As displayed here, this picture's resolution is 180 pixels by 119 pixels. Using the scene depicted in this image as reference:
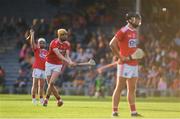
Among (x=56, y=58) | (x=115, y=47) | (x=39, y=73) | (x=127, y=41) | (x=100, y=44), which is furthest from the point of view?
(x=100, y=44)

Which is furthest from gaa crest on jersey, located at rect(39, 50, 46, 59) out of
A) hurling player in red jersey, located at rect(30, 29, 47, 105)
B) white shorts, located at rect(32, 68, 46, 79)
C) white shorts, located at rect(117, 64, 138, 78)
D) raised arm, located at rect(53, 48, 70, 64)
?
white shorts, located at rect(117, 64, 138, 78)

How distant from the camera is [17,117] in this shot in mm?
20859

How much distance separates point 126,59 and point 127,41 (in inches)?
20.2

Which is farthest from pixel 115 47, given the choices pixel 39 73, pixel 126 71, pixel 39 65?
pixel 39 65

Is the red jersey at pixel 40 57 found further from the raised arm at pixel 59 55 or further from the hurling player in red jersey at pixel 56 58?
the raised arm at pixel 59 55

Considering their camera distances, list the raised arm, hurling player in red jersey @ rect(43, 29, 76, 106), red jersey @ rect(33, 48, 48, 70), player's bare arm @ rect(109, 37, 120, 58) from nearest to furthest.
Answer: player's bare arm @ rect(109, 37, 120, 58), the raised arm, hurling player in red jersey @ rect(43, 29, 76, 106), red jersey @ rect(33, 48, 48, 70)

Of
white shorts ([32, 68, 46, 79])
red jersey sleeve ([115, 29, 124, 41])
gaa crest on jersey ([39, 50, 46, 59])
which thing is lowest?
white shorts ([32, 68, 46, 79])

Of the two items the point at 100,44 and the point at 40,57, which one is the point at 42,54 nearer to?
the point at 40,57

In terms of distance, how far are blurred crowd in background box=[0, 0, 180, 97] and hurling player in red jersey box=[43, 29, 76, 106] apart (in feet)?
43.3

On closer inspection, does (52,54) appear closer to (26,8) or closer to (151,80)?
(151,80)

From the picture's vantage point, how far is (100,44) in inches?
1767

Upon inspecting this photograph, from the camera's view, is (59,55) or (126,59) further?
(59,55)

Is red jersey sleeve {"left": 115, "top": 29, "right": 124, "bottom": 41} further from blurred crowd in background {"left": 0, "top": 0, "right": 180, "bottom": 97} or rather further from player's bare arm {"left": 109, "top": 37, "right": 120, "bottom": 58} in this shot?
blurred crowd in background {"left": 0, "top": 0, "right": 180, "bottom": 97}

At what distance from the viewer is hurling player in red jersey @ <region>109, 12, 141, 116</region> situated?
71.4 ft
